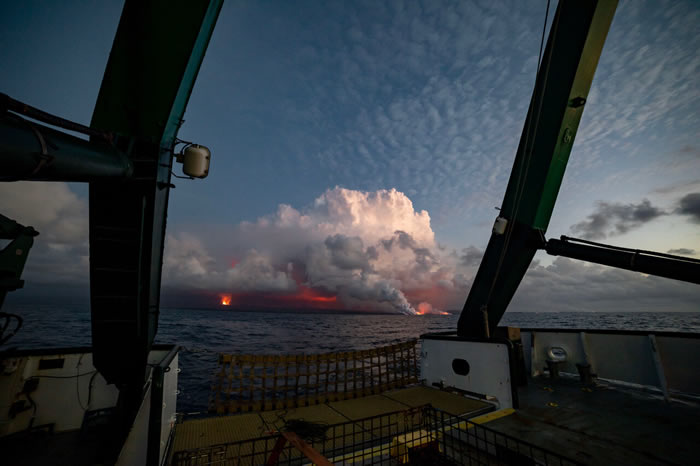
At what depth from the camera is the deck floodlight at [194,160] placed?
4.19m

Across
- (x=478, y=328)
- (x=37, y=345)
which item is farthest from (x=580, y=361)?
(x=37, y=345)

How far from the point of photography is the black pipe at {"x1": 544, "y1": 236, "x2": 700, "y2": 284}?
17.3ft

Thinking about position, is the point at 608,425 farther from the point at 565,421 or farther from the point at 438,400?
the point at 438,400

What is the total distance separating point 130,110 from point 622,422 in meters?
10.8

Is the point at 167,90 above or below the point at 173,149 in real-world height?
above

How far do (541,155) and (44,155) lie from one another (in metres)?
10.3

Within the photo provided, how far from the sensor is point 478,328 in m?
9.52

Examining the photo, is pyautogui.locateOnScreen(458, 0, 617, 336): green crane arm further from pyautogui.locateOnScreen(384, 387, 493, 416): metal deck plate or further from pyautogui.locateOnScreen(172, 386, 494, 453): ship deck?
pyautogui.locateOnScreen(172, 386, 494, 453): ship deck

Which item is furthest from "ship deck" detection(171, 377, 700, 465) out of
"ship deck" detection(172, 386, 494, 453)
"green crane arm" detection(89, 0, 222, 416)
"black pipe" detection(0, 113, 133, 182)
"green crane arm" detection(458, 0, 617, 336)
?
"black pipe" detection(0, 113, 133, 182)

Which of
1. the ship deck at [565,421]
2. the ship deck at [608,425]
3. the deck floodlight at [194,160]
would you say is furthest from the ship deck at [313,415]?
the deck floodlight at [194,160]

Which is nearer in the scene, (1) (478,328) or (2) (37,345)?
(1) (478,328)

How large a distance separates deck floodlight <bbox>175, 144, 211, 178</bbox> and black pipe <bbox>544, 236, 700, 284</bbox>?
9.07 m

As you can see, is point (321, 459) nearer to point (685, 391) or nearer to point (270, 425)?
point (270, 425)

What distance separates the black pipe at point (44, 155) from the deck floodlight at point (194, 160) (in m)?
1.18
